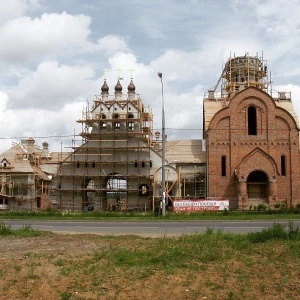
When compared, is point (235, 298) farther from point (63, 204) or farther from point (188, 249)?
point (63, 204)

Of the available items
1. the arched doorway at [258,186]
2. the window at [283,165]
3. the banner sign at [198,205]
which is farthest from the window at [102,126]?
the window at [283,165]

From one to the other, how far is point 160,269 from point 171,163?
38.9 m

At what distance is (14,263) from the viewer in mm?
Answer: 12055

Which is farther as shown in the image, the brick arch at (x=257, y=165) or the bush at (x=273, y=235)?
the brick arch at (x=257, y=165)

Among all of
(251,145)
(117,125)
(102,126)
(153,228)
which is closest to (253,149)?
(251,145)

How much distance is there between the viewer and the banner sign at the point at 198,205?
41312 mm

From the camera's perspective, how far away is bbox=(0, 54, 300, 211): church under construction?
157 ft

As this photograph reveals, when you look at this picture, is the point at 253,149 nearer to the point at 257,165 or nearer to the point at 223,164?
the point at 257,165

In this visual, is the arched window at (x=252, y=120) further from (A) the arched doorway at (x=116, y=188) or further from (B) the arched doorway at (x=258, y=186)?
(A) the arched doorway at (x=116, y=188)

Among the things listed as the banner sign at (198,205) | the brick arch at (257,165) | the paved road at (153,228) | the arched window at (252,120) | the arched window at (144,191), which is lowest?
the paved road at (153,228)

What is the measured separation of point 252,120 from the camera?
165ft

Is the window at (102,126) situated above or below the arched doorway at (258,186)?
above

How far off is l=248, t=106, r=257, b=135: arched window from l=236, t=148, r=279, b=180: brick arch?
3344 mm

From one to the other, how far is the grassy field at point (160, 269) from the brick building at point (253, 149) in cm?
3273
